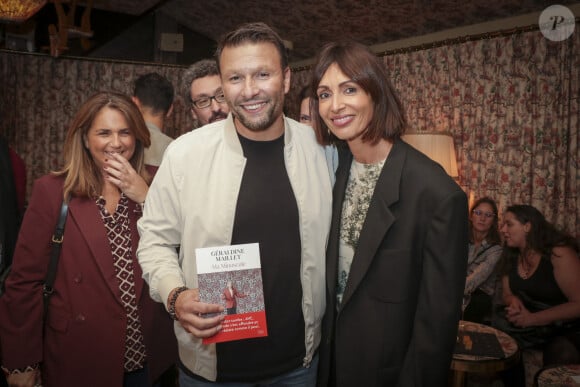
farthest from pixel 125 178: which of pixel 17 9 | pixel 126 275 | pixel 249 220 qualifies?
pixel 17 9

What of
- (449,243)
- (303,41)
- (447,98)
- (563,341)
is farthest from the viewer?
(303,41)

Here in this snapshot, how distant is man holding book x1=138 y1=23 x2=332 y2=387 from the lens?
4.98 feet

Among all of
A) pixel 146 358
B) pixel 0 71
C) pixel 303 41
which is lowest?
pixel 146 358

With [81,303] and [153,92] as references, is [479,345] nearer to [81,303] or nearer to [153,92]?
[81,303]

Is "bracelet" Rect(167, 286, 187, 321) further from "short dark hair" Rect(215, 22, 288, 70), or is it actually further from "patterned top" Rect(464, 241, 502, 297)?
"patterned top" Rect(464, 241, 502, 297)

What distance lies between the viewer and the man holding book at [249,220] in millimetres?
1519

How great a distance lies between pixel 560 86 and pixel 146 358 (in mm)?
4440

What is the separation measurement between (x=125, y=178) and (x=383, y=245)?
106cm

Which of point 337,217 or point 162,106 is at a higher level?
point 162,106

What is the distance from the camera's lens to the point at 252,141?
162cm

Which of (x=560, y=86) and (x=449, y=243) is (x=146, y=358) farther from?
(x=560, y=86)

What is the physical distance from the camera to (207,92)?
2.48 metres

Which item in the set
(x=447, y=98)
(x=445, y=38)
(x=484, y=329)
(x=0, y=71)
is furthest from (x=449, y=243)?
(x=0, y=71)

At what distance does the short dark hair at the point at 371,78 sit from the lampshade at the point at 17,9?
354 cm
